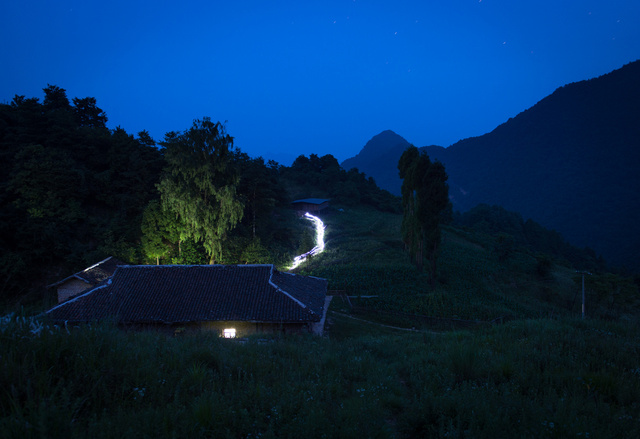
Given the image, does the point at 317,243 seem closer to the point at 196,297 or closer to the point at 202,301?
the point at 196,297

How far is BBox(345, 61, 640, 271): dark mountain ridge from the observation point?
296 feet

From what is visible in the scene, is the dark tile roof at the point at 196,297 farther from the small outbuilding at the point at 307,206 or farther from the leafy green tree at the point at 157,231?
the small outbuilding at the point at 307,206

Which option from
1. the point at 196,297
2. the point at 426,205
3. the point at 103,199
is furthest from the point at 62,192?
the point at 426,205

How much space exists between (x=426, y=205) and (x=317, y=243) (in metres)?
17.8

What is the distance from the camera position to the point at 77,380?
139 inches

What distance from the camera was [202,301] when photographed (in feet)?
52.6

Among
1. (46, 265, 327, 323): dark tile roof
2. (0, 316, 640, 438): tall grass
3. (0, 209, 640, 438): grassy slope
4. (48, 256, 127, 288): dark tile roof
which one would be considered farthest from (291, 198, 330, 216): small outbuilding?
(0, 316, 640, 438): tall grass

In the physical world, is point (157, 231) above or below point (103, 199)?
below

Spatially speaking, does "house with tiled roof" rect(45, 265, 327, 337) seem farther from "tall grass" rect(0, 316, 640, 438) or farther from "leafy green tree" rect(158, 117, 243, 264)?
"tall grass" rect(0, 316, 640, 438)

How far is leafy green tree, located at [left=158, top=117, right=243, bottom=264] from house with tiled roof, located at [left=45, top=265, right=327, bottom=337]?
651cm

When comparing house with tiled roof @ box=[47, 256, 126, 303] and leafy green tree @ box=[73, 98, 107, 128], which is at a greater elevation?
leafy green tree @ box=[73, 98, 107, 128]

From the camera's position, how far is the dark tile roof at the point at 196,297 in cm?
1488

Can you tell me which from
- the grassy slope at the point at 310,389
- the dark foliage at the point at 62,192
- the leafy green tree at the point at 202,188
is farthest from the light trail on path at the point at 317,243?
the grassy slope at the point at 310,389

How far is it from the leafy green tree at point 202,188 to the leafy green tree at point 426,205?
17.0 m
